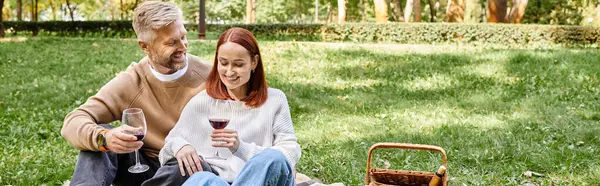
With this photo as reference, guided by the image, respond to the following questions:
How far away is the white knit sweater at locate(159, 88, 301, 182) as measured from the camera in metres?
3.11

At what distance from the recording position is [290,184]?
2.92m

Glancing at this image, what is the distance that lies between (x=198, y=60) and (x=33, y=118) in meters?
4.83

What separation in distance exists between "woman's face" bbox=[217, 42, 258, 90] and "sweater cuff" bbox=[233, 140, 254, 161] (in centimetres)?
35

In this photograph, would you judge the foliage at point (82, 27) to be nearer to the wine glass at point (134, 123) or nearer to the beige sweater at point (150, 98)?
the beige sweater at point (150, 98)

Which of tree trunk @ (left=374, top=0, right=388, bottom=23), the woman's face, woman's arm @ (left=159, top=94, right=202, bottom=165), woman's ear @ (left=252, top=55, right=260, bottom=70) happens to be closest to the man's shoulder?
woman's arm @ (left=159, top=94, right=202, bottom=165)

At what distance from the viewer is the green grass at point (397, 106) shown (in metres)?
5.43

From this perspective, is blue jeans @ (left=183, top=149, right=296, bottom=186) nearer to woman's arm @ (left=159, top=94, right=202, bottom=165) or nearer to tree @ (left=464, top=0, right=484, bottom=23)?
woman's arm @ (left=159, top=94, right=202, bottom=165)

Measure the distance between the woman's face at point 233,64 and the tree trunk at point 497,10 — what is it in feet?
56.7

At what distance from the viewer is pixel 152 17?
3.17 m

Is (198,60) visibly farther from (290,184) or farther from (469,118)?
(469,118)

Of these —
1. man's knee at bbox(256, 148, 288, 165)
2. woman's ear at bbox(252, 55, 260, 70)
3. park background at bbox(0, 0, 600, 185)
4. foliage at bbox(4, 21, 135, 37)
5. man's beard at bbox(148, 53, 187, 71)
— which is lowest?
foliage at bbox(4, 21, 135, 37)

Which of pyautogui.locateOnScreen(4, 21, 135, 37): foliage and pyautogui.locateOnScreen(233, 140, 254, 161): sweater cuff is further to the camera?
pyautogui.locateOnScreen(4, 21, 135, 37): foliage

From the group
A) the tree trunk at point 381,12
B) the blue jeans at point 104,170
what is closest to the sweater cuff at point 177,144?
the blue jeans at point 104,170

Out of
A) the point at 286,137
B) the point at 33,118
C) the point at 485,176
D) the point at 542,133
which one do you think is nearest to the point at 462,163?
the point at 485,176
